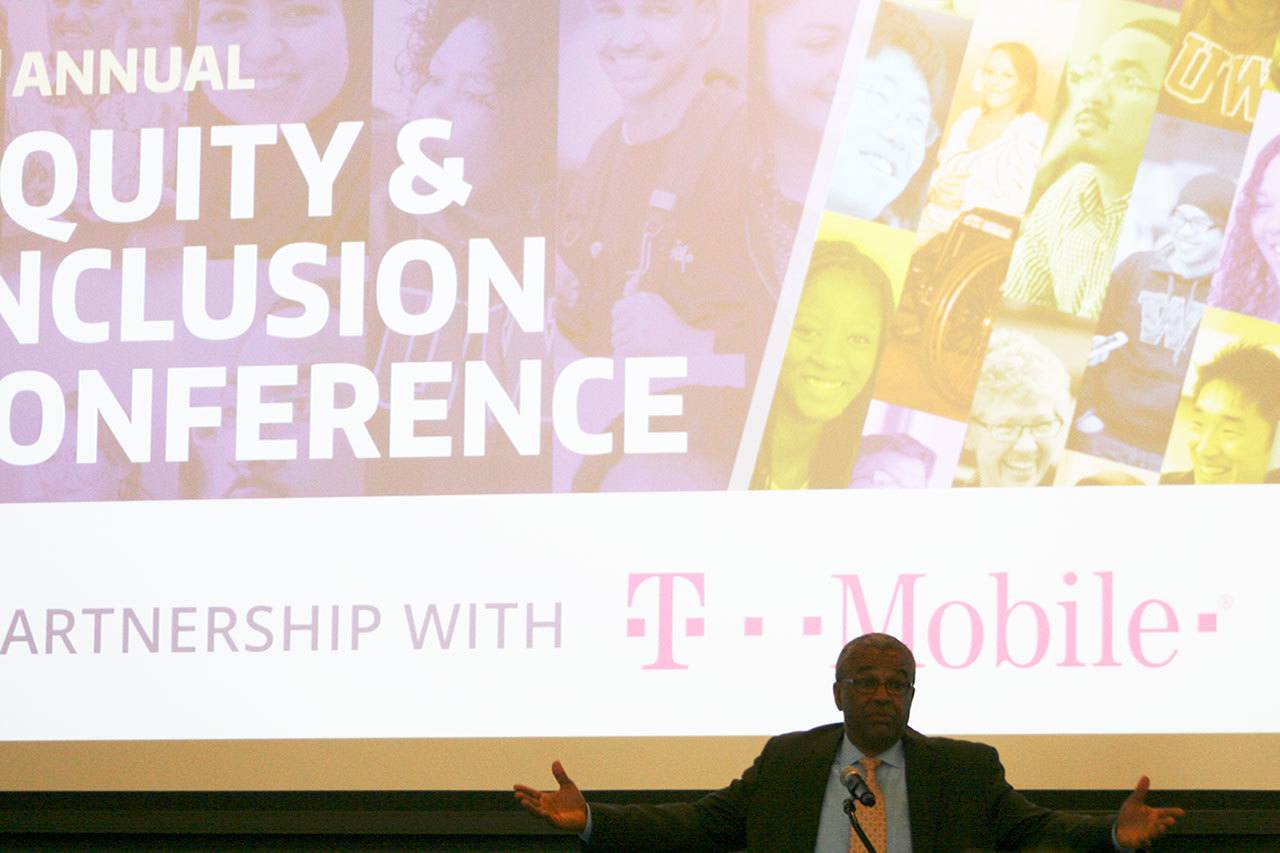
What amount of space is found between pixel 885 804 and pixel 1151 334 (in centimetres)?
129

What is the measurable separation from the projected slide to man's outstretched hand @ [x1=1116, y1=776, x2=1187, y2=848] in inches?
34.3

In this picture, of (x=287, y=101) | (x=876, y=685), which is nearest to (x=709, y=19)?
(x=287, y=101)

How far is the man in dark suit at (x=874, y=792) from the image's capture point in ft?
10.4

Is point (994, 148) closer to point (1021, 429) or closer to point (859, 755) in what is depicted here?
point (1021, 429)

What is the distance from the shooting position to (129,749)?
407 centimetres

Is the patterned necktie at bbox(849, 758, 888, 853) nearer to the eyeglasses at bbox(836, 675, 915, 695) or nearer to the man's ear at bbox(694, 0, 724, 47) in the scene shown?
the eyeglasses at bbox(836, 675, 915, 695)

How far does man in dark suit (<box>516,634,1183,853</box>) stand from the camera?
10.4ft

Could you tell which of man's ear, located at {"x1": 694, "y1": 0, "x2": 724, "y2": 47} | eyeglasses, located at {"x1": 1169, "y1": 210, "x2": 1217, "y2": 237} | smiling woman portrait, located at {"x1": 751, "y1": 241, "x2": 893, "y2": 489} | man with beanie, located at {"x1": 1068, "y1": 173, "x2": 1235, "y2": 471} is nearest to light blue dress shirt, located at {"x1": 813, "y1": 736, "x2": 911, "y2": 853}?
smiling woman portrait, located at {"x1": 751, "y1": 241, "x2": 893, "y2": 489}

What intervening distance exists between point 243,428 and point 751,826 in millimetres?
1614

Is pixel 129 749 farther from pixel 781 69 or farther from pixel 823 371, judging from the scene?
pixel 781 69

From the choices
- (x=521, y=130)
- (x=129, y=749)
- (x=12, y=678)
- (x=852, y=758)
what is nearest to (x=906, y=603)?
(x=852, y=758)

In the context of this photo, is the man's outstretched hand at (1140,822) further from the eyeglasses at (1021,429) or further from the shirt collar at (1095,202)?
the shirt collar at (1095,202)

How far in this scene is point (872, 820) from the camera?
3203mm

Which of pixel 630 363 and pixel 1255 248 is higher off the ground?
pixel 1255 248
